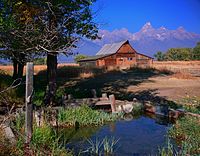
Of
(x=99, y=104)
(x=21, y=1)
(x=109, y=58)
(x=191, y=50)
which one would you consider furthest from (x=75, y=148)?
(x=191, y=50)

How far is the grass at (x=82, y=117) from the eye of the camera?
12711mm

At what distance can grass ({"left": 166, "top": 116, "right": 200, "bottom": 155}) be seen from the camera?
29.0ft

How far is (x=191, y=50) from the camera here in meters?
117

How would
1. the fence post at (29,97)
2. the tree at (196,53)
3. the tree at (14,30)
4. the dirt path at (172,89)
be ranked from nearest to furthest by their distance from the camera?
the fence post at (29,97) → the tree at (14,30) → the dirt path at (172,89) → the tree at (196,53)

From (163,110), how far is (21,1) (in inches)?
318

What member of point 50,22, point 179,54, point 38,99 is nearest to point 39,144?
point 50,22

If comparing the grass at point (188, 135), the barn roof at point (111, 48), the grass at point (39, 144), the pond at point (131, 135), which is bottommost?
the pond at point (131, 135)

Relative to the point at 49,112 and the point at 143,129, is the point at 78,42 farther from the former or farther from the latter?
the point at 143,129

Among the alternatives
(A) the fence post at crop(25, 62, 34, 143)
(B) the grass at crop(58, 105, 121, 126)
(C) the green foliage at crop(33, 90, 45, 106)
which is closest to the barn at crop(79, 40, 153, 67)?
(C) the green foliage at crop(33, 90, 45, 106)

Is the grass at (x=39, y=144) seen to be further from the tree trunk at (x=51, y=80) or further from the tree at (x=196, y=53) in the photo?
the tree at (x=196, y=53)

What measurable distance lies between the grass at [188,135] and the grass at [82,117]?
3.15 metres

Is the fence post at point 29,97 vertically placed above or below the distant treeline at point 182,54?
below

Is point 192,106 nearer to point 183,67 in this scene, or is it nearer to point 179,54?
point 183,67

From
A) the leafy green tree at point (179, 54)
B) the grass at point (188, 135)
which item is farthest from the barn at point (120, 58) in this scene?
the leafy green tree at point (179, 54)
